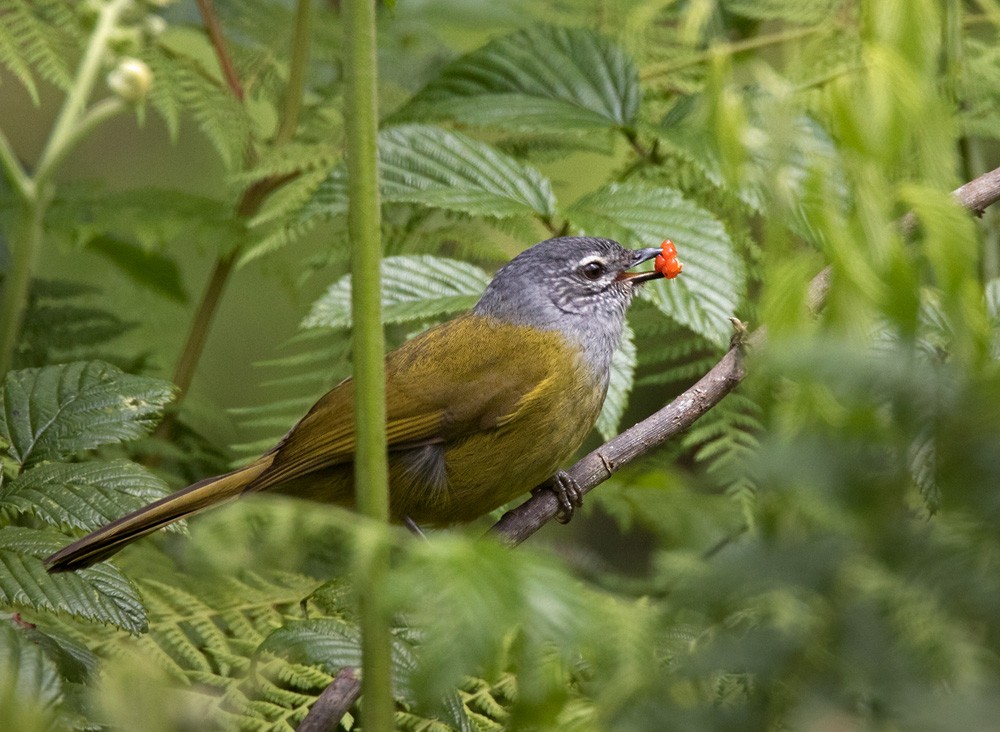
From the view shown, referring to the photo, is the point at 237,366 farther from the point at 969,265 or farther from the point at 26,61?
the point at 969,265

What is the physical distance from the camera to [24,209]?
3.81 ft

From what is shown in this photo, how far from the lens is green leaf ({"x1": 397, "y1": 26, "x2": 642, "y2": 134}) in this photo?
2824mm

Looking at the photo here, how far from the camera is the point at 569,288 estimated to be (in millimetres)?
2994

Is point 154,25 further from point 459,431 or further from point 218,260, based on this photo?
point 218,260

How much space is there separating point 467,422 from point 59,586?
45.7 inches

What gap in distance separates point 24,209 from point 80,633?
4.73ft

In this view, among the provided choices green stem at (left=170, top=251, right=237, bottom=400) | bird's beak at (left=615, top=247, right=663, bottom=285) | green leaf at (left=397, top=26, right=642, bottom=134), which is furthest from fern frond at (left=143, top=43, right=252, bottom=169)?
bird's beak at (left=615, top=247, right=663, bottom=285)

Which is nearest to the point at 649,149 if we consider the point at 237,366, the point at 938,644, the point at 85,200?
the point at 85,200

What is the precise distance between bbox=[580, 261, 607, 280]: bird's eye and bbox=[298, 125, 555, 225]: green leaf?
0.40 m

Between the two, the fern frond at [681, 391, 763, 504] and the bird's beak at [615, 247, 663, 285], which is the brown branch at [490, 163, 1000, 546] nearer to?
the fern frond at [681, 391, 763, 504]

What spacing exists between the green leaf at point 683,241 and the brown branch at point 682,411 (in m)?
0.28

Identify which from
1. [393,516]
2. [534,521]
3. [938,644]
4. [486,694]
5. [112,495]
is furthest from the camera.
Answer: [393,516]

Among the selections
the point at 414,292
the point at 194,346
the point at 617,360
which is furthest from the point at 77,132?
the point at 194,346

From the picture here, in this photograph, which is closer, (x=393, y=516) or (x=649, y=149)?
(x=393, y=516)
